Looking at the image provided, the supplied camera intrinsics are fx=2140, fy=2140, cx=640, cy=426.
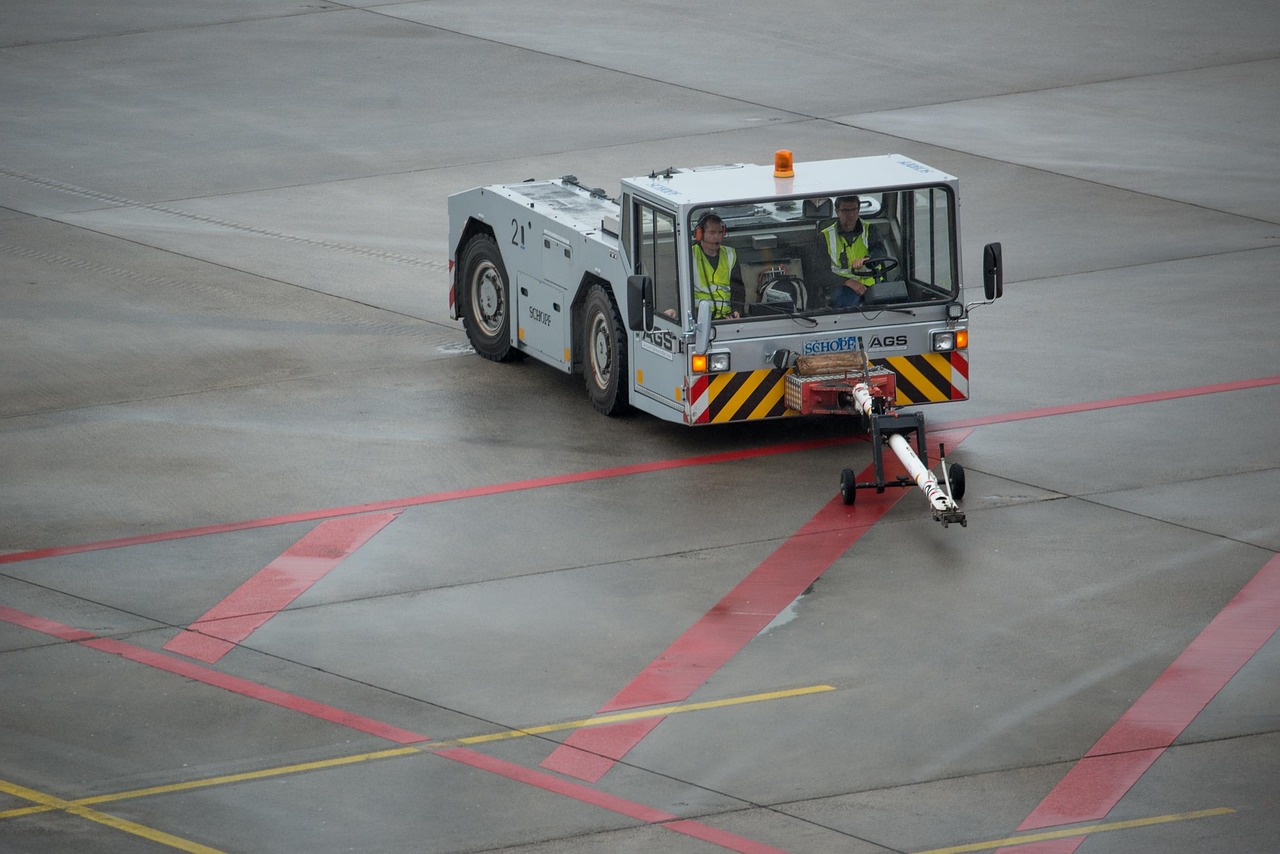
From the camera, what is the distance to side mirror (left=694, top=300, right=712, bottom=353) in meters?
15.1

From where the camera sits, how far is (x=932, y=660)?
39.3 feet

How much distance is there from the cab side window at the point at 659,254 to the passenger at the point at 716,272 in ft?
0.63

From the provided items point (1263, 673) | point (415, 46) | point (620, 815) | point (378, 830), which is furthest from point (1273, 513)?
point (415, 46)

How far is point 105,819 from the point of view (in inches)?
405

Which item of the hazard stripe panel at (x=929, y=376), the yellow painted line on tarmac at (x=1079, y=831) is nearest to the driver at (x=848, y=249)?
the hazard stripe panel at (x=929, y=376)

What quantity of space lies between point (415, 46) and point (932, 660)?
73.4ft

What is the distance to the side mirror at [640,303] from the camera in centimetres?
1523

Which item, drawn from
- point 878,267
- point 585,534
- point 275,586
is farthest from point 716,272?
point 275,586

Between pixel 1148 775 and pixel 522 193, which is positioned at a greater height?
pixel 522 193

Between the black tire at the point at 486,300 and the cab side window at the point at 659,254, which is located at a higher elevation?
the cab side window at the point at 659,254

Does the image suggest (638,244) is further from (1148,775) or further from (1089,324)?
(1148,775)

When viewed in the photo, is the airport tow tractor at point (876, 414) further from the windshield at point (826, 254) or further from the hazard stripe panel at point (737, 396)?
the windshield at point (826, 254)

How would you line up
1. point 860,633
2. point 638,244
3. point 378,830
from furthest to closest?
point 638,244, point 860,633, point 378,830

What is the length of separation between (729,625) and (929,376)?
387 centimetres
